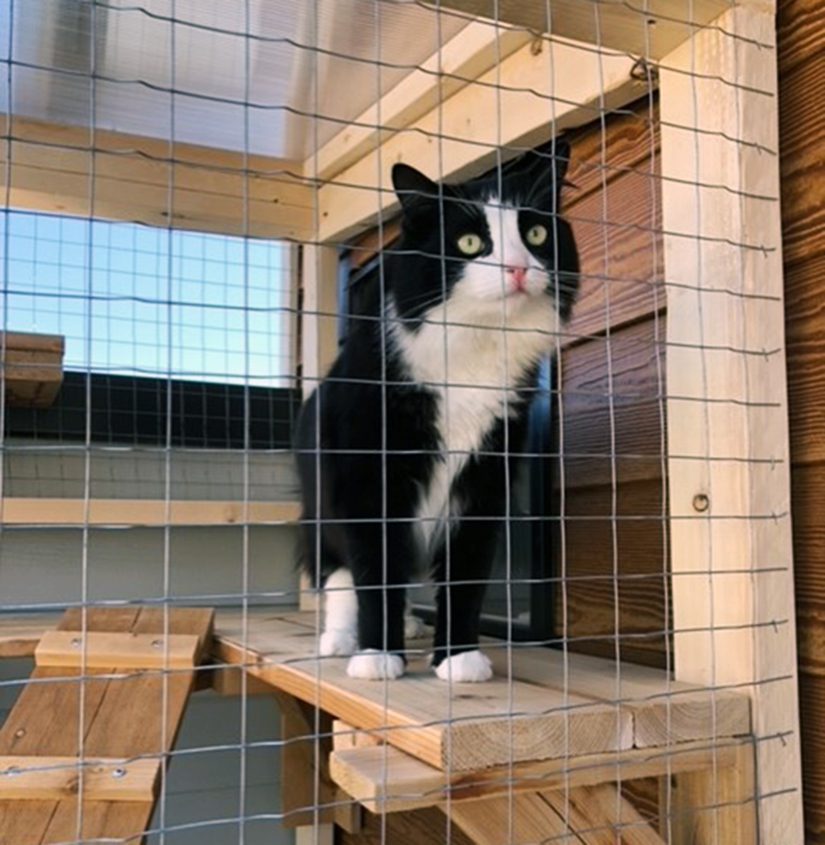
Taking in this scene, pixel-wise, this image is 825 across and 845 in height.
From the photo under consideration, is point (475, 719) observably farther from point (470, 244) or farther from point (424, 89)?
point (424, 89)

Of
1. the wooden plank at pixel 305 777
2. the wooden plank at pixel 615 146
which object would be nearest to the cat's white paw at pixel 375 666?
the wooden plank at pixel 615 146

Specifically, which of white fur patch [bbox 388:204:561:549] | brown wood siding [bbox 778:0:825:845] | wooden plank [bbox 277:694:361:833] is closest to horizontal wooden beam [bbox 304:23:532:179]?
white fur patch [bbox 388:204:561:549]

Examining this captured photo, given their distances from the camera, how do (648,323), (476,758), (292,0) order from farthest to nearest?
(292,0) < (648,323) < (476,758)

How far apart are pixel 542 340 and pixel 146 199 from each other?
106 centimetres

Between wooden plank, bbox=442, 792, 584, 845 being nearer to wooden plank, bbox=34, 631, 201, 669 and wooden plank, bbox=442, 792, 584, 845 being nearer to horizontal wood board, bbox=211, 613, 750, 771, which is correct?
horizontal wood board, bbox=211, 613, 750, 771

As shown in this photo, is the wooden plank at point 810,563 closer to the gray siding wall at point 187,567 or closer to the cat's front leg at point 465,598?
the cat's front leg at point 465,598

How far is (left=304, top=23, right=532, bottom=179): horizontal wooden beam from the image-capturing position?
4.98 ft

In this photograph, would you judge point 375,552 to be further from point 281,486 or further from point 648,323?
point 281,486

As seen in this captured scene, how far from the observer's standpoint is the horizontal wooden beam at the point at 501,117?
4.39 ft

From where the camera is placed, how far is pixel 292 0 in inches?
59.7

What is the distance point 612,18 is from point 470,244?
312 mm

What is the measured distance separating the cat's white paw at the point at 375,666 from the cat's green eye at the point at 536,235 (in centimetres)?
55

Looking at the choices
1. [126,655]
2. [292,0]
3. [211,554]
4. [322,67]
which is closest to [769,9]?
[292,0]

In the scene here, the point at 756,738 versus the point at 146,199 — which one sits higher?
the point at 146,199
